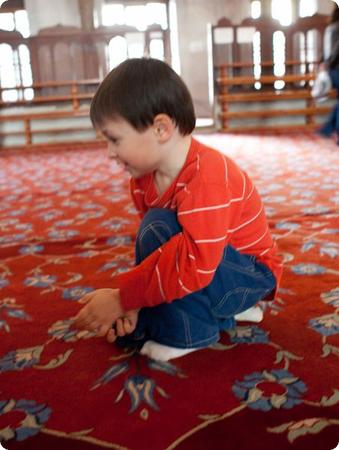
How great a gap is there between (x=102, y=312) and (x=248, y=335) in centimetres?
37

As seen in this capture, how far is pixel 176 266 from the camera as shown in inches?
37.2

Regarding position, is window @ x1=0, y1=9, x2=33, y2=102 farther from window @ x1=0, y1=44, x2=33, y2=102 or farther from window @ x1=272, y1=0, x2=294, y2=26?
window @ x1=272, y1=0, x2=294, y2=26

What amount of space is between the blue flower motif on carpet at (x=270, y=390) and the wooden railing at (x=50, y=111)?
22.8ft

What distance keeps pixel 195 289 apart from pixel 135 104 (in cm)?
37

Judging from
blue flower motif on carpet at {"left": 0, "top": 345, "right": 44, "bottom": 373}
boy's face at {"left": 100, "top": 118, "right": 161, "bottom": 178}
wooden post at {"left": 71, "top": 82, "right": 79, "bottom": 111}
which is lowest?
blue flower motif on carpet at {"left": 0, "top": 345, "right": 44, "bottom": 373}

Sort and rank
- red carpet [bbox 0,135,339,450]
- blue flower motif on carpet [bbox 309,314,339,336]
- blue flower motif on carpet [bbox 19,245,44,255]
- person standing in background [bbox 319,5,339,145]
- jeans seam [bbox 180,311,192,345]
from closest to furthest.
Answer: red carpet [bbox 0,135,339,450], jeans seam [bbox 180,311,192,345], blue flower motif on carpet [bbox 309,314,339,336], blue flower motif on carpet [bbox 19,245,44,255], person standing in background [bbox 319,5,339,145]

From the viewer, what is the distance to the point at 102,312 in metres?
1.02

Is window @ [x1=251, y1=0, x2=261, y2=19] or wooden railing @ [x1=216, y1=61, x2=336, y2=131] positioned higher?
window @ [x1=251, y1=0, x2=261, y2=19]

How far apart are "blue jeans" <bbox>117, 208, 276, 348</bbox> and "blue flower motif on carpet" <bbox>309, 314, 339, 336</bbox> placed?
19cm

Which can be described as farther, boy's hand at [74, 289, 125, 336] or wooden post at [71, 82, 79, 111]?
wooden post at [71, 82, 79, 111]

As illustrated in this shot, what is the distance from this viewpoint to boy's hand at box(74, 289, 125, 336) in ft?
3.32

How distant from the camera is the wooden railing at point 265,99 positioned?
25.0ft

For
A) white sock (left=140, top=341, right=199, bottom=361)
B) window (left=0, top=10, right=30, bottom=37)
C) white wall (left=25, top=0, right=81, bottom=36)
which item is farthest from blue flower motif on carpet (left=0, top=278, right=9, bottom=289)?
window (left=0, top=10, right=30, bottom=37)

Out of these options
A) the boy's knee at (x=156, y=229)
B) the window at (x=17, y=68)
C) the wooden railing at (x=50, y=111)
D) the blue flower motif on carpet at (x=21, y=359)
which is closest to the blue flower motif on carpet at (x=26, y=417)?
the blue flower motif on carpet at (x=21, y=359)
